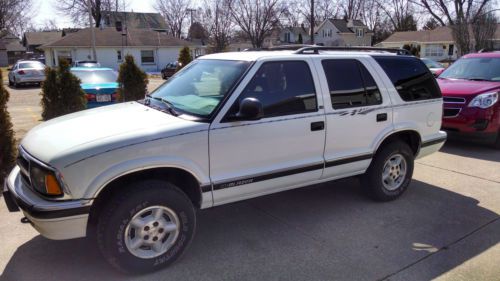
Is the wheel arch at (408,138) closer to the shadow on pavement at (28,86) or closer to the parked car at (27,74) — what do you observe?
the parked car at (27,74)

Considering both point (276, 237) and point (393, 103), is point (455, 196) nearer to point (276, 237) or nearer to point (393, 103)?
point (393, 103)

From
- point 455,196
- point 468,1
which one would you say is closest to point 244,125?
point 455,196

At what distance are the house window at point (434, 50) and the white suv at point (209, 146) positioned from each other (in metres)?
57.8

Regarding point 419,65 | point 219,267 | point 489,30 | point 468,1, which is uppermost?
point 468,1

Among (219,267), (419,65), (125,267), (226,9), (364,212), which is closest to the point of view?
(125,267)

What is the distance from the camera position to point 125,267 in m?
3.41

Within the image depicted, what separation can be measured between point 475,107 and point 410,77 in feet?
11.2

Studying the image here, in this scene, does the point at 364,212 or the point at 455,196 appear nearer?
the point at 364,212

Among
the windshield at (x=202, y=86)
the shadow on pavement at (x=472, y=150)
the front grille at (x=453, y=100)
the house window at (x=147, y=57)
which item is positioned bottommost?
the shadow on pavement at (x=472, y=150)

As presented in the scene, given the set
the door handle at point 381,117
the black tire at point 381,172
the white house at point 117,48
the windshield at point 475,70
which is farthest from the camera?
the white house at point 117,48

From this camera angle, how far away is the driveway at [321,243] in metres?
3.59

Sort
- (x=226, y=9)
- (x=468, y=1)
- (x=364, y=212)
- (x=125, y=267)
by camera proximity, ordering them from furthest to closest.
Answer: (x=226, y=9) → (x=468, y=1) → (x=364, y=212) → (x=125, y=267)

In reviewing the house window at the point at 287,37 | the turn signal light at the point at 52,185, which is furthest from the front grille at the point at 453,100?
the house window at the point at 287,37

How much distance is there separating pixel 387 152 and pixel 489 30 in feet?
110
